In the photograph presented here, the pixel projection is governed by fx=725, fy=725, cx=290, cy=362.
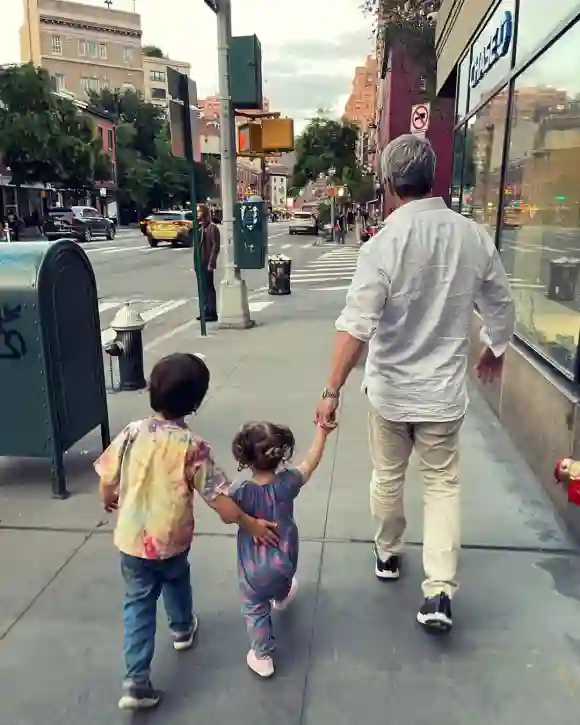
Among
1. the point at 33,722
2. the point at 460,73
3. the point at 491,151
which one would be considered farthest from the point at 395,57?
the point at 33,722

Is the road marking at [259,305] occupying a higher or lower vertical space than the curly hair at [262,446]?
lower

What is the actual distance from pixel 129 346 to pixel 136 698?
4.90m

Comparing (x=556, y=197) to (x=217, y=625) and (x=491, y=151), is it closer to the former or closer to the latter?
(x=491, y=151)

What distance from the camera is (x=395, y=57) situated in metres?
25.5

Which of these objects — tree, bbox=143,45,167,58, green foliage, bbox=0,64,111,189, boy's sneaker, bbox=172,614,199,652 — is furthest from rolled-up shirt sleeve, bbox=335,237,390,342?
tree, bbox=143,45,167,58

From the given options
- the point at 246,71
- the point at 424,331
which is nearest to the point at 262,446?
the point at 424,331

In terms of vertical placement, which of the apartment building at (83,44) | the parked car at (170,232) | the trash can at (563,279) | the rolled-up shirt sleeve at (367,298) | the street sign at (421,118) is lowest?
the parked car at (170,232)

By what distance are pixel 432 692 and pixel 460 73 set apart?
31.4 ft

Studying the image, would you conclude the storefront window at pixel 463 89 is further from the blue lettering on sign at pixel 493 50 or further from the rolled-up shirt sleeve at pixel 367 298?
the rolled-up shirt sleeve at pixel 367 298

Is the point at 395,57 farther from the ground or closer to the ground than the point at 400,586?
farther from the ground

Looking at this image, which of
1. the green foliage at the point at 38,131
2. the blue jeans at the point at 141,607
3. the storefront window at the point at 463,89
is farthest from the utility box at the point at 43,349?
the green foliage at the point at 38,131

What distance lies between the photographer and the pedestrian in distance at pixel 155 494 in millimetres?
2518

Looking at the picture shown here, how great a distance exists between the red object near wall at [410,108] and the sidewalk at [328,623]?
10.0 metres

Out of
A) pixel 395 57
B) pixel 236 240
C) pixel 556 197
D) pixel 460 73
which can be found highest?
pixel 395 57
